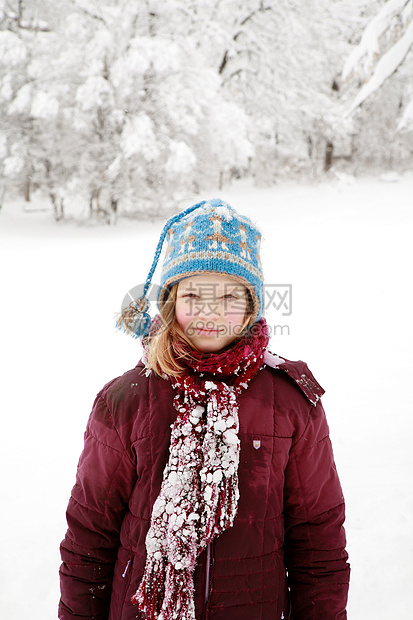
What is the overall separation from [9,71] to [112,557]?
45.1ft

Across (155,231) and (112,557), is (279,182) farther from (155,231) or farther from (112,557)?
(112,557)

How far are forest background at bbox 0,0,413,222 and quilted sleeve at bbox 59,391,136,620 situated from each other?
10184mm

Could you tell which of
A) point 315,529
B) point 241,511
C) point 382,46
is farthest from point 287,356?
point 241,511

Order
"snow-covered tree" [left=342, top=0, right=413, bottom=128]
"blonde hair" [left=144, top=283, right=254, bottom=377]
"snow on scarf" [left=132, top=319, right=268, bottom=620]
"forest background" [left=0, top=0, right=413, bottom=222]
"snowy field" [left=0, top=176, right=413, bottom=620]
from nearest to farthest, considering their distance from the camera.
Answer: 1. "snow on scarf" [left=132, top=319, right=268, bottom=620]
2. "blonde hair" [left=144, top=283, right=254, bottom=377]
3. "snowy field" [left=0, top=176, right=413, bottom=620]
4. "snow-covered tree" [left=342, top=0, right=413, bottom=128]
5. "forest background" [left=0, top=0, right=413, bottom=222]

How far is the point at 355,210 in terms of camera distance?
37.2 ft

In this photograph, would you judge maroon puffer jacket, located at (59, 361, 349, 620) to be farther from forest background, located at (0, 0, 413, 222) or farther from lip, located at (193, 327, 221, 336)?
forest background, located at (0, 0, 413, 222)

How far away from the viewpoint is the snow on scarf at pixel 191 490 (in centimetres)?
115

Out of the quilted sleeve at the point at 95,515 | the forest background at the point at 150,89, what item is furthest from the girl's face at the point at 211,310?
the forest background at the point at 150,89

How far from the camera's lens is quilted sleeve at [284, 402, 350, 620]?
128 centimetres

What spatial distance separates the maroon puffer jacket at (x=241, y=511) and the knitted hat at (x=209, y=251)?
261 mm

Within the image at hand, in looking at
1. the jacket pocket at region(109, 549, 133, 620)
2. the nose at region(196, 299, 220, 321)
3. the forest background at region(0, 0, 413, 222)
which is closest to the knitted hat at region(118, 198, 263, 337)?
the nose at region(196, 299, 220, 321)

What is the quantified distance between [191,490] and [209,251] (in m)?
0.72

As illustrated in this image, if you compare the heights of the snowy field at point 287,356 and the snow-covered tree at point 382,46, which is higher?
the snow-covered tree at point 382,46

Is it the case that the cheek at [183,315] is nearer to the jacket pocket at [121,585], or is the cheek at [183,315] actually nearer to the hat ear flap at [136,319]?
the hat ear flap at [136,319]
